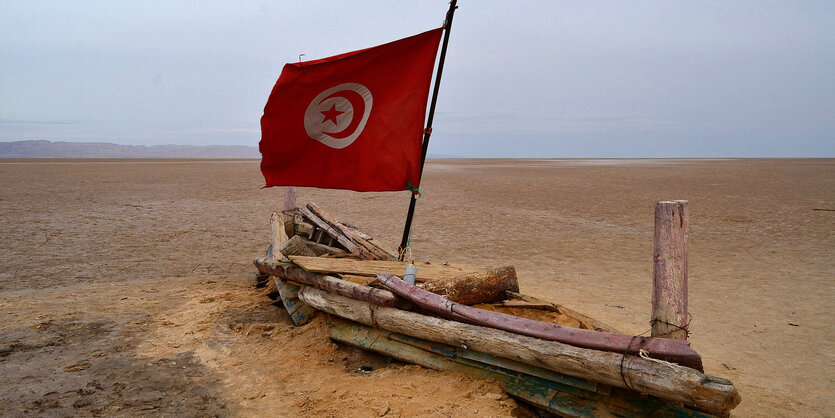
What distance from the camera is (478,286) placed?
15.1 ft

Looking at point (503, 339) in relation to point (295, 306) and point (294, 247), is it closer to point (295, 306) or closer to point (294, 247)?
point (295, 306)

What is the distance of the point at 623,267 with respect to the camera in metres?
8.55

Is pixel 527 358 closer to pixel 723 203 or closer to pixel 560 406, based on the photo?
pixel 560 406

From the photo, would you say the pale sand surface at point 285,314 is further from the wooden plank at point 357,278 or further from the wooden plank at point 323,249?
the wooden plank at point 323,249

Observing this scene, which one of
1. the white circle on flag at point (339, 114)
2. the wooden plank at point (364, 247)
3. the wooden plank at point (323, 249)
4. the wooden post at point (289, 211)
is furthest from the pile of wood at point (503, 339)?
the wooden post at point (289, 211)

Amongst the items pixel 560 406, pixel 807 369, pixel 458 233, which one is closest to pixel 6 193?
pixel 458 233

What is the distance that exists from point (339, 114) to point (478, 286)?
2.23m

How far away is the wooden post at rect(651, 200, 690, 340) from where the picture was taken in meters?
3.26

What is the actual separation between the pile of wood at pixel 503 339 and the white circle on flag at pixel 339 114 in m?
1.29

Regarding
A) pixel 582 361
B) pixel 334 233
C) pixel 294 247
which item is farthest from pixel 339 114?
pixel 582 361

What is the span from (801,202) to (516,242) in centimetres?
1051

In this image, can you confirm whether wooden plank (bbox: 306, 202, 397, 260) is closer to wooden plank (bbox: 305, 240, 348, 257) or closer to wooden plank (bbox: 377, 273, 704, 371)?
wooden plank (bbox: 305, 240, 348, 257)

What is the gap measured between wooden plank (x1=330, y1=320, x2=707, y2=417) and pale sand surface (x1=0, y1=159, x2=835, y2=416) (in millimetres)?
119

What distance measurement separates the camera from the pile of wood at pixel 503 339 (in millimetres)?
2902
